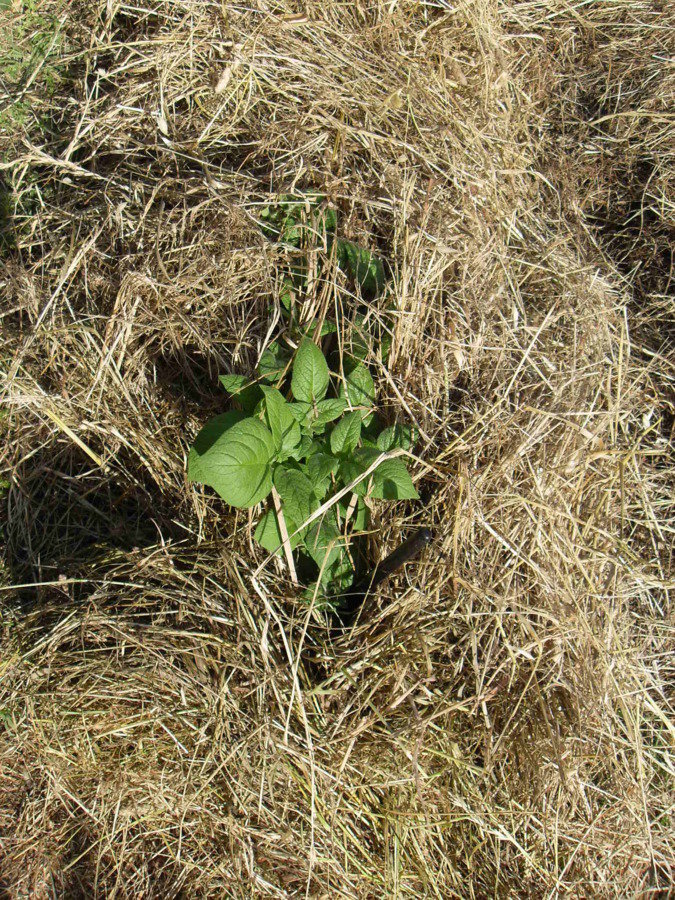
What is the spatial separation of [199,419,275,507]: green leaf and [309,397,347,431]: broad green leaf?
0.56 feet

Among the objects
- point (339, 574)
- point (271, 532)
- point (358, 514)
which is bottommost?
point (339, 574)

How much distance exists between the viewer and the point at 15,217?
2068 mm

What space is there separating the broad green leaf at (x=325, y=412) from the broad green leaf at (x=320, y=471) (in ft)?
0.32

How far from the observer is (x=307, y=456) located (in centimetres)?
164

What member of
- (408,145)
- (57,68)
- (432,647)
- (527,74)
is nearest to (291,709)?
(432,647)

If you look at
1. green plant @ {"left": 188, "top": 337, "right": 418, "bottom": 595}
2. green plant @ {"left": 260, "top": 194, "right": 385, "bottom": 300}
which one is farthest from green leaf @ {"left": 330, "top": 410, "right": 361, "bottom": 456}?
green plant @ {"left": 260, "top": 194, "right": 385, "bottom": 300}

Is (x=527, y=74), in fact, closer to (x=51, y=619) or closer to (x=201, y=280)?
(x=201, y=280)

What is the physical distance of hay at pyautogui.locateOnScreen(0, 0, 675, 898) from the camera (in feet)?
5.46

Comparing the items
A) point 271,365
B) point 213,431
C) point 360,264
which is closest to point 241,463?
point 213,431

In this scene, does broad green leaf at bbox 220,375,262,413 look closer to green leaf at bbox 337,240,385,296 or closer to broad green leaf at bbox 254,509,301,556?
broad green leaf at bbox 254,509,301,556

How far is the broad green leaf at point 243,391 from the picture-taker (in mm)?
1631

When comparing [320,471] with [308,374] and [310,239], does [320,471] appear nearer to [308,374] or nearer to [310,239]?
[308,374]

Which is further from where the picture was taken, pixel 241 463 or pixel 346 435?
pixel 346 435

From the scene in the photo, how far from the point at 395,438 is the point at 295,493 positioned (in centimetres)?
39
